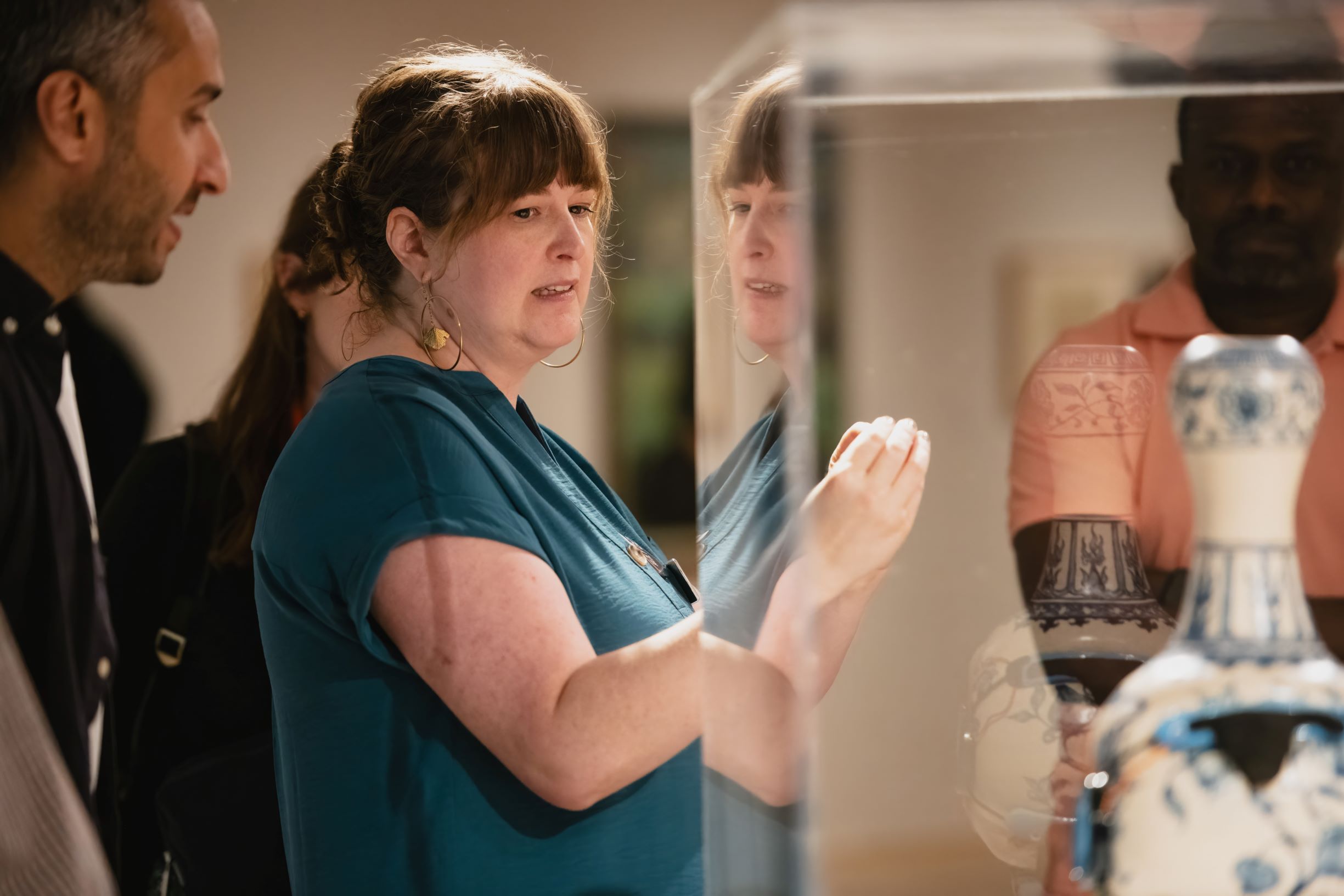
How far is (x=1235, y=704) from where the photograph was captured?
0.52 m

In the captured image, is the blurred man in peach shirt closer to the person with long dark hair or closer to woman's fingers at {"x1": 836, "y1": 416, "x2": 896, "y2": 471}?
woman's fingers at {"x1": 836, "y1": 416, "x2": 896, "y2": 471}

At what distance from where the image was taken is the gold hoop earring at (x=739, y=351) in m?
0.61

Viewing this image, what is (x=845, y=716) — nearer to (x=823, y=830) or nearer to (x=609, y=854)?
(x=823, y=830)

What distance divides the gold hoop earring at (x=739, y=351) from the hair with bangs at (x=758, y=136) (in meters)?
0.07

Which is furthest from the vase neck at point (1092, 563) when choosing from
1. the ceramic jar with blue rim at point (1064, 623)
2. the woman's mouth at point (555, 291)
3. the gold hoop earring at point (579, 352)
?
the gold hoop earring at point (579, 352)

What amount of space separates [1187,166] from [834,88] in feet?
0.65

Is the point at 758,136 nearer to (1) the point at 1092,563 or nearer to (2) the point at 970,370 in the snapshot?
(2) the point at 970,370

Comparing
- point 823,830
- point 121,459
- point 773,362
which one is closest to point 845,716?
point 823,830

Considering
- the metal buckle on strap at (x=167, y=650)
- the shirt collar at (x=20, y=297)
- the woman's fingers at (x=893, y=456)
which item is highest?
the shirt collar at (x=20, y=297)

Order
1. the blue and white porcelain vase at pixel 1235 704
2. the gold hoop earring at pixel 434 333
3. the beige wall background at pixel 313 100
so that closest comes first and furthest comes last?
1. the blue and white porcelain vase at pixel 1235 704
2. the gold hoop earring at pixel 434 333
3. the beige wall background at pixel 313 100

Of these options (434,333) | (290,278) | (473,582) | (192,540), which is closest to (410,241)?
(434,333)

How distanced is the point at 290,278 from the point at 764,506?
0.75m

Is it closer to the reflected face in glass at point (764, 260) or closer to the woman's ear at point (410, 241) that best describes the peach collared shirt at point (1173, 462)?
the reflected face in glass at point (764, 260)

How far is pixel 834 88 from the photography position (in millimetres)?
622
